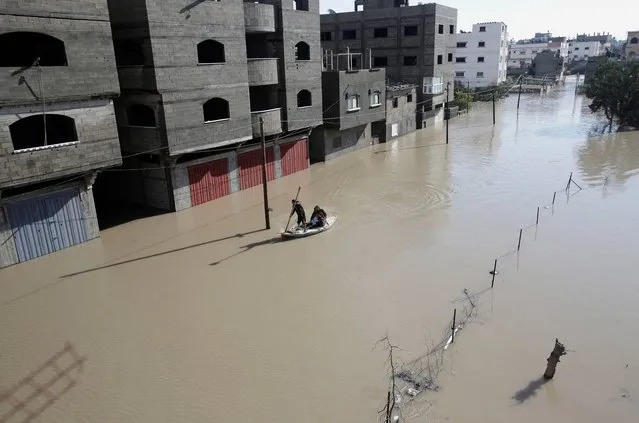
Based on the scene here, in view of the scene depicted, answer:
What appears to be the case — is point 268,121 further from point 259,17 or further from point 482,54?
point 482,54

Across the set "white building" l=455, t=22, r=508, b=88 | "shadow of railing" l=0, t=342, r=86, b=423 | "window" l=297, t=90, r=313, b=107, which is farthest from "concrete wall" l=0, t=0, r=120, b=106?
"white building" l=455, t=22, r=508, b=88

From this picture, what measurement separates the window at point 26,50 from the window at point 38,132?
211cm

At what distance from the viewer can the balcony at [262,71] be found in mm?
24094

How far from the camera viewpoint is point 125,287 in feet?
50.1

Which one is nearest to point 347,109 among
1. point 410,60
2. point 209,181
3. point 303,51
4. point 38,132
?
point 303,51

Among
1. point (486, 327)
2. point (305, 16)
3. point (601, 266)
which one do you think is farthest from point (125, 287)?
point (305, 16)

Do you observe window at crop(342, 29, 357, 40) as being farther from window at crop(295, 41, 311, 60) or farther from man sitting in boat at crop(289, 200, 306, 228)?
man sitting in boat at crop(289, 200, 306, 228)

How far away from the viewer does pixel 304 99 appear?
2819 cm

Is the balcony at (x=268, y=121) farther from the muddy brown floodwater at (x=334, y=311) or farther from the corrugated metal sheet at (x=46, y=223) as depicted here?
the corrugated metal sheet at (x=46, y=223)

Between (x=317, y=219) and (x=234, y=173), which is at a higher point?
(x=234, y=173)

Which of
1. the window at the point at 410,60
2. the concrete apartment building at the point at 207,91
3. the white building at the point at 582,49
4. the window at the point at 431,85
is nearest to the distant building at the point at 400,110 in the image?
the window at the point at 431,85

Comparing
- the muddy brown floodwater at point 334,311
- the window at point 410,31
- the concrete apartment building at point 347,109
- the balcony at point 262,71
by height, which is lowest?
the muddy brown floodwater at point 334,311

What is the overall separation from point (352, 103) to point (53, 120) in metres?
19.8

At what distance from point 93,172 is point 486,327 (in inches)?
586
